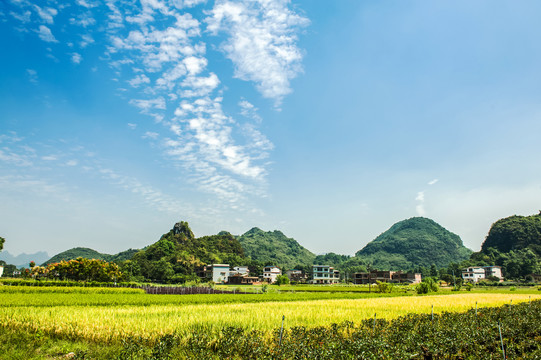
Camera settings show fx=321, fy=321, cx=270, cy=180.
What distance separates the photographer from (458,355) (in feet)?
32.4

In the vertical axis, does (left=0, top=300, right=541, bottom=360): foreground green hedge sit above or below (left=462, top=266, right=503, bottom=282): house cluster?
above

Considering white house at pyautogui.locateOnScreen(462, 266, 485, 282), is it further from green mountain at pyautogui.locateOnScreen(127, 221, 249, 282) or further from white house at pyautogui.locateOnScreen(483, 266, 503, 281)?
green mountain at pyautogui.locateOnScreen(127, 221, 249, 282)

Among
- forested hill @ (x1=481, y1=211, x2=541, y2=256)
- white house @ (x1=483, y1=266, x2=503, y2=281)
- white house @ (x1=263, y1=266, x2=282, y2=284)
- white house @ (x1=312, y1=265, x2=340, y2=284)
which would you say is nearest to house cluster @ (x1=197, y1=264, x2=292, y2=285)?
white house @ (x1=263, y1=266, x2=282, y2=284)

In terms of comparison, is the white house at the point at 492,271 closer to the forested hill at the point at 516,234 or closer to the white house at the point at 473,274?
the white house at the point at 473,274

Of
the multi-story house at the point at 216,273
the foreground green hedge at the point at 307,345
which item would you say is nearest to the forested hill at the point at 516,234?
the multi-story house at the point at 216,273

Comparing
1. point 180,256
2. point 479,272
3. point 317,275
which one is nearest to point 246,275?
point 180,256

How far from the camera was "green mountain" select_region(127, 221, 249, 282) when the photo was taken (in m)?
98.4

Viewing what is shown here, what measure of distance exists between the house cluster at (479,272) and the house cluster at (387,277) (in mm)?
15610

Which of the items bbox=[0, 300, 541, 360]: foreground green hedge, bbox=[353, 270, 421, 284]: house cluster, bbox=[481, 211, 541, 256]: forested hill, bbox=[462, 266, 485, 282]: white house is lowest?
bbox=[353, 270, 421, 284]: house cluster

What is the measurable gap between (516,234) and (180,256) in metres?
Result: 151

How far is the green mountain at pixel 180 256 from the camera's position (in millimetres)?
98375

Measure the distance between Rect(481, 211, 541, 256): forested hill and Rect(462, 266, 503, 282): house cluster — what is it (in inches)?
1494

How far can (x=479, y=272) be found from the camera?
371ft

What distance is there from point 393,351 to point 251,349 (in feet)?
13.0
